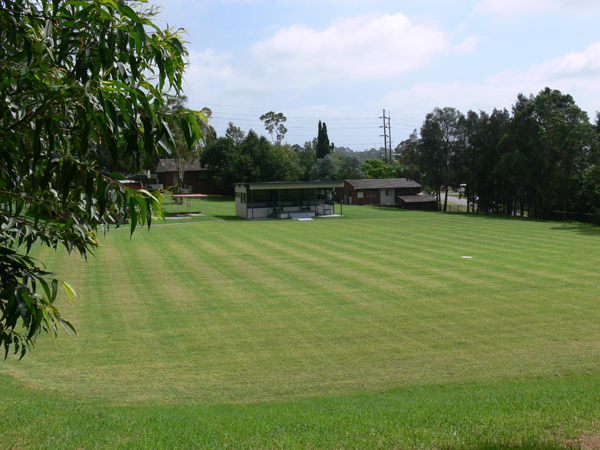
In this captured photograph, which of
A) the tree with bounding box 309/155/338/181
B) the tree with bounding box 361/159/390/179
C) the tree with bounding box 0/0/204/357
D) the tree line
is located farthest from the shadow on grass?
the tree with bounding box 361/159/390/179

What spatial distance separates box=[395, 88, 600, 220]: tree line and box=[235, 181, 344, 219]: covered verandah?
700 inches

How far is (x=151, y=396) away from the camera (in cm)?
834

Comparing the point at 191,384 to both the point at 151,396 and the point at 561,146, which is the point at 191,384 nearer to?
the point at 151,396

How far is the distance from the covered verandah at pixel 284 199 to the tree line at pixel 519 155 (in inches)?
700

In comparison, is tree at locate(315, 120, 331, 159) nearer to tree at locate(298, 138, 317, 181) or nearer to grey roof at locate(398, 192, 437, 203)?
tree at locate(298, 138, 317, 181)

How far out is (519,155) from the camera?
49.7m

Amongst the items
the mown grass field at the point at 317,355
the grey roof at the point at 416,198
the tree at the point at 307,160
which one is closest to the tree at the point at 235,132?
the tree at the point at 307,160

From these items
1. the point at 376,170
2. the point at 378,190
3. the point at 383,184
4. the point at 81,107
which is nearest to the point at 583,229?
the point at 383,184

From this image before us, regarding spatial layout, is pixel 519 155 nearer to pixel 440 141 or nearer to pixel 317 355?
pixel 440 141

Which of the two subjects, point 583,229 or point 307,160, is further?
point 307,160

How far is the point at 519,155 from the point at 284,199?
2291 centimetres

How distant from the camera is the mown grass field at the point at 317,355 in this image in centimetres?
553

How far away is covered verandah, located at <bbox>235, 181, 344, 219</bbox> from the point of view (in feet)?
151

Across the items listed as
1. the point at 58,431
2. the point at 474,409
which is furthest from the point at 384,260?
the point at 58,431
